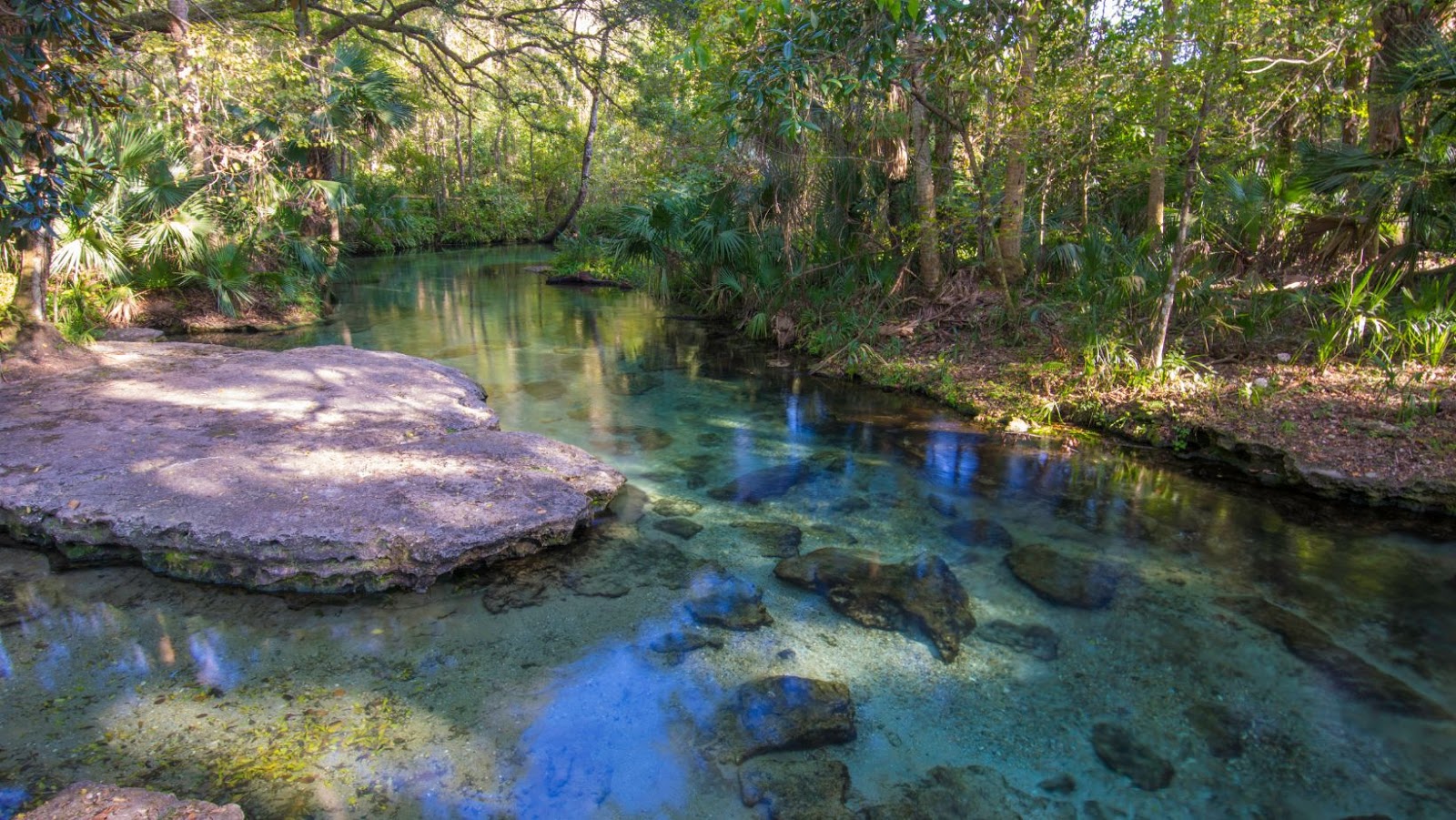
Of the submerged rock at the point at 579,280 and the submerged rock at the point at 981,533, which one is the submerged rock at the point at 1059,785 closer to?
the submerged rock at the point at 981,533

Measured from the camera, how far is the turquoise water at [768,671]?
3.17 metres

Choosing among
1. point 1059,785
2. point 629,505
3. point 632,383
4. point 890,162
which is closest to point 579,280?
point 632,383

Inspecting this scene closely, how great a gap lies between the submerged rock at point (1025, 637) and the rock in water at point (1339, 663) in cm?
120

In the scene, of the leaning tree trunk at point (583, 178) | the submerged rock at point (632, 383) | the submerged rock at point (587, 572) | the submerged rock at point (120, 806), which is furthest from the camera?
the leaning tree trunk at point (583, 178)

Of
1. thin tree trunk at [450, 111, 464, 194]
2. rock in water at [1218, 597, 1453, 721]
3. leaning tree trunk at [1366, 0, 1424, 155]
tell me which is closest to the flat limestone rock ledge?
rock in water at [1218, 597, 1453, 721]

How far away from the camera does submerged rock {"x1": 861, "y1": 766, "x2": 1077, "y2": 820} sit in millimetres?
3088

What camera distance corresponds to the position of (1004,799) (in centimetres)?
318

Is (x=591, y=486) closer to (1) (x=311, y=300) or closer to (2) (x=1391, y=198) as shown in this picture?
(2) (x=1391, y=198)

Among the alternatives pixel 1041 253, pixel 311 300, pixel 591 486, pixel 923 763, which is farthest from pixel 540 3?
pixel 923 763

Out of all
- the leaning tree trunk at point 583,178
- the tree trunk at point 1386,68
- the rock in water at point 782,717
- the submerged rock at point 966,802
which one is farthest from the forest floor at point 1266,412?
the leaning tree trunk at point 583,178

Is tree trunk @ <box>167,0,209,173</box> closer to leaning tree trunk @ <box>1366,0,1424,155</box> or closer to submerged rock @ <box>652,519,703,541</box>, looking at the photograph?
submerged rock @ <box>652,519,703,541</box>

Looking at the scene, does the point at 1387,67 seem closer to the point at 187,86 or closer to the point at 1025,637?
the point at 1025,637

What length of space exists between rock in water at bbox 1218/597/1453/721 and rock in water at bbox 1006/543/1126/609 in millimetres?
626

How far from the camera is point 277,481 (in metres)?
4.86
